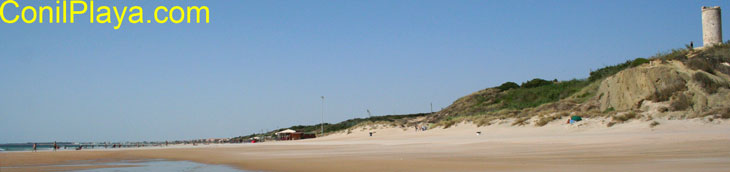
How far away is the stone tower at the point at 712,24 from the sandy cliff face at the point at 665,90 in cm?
1628

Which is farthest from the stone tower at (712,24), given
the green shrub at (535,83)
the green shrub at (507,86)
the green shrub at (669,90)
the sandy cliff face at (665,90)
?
the green shrub at (507,86)

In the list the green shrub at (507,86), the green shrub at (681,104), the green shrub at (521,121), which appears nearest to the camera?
the green shrub at (681,104)

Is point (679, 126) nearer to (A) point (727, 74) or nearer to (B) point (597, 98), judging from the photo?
(A) point (727, 74)

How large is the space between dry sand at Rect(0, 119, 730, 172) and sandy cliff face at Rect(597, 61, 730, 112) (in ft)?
6.45

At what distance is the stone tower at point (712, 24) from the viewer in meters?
38.3

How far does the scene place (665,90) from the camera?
2186cm

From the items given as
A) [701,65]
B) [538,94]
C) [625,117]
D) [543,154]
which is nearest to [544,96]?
[538,94]

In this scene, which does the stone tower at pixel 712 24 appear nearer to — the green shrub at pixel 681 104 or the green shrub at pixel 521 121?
the green shrub at pixel 521 121

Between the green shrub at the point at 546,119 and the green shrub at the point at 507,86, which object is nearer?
the green shrub at the point at 546,119

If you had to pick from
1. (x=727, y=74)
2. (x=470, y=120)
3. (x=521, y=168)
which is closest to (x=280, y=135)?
(x=470, y=120)

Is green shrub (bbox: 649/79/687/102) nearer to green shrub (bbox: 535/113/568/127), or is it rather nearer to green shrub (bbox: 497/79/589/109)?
green shrub (bbox: 535/113/568/127)

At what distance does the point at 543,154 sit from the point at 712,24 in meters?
34.4

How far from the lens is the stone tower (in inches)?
1507

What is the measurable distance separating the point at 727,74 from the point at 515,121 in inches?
343
